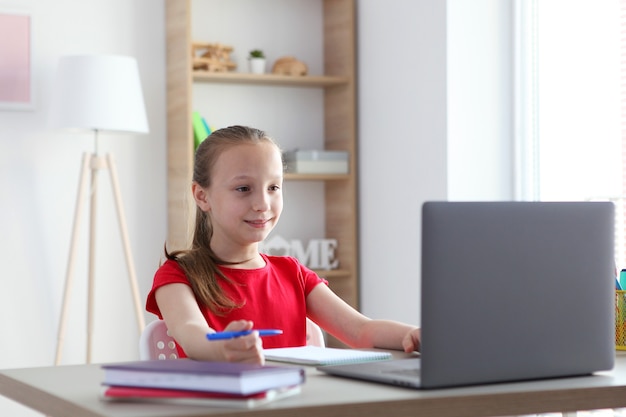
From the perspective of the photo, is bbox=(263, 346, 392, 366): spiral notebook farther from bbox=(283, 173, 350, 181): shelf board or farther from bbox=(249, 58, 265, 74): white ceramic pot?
bbox=(249, 58, 265, 74): white ceramic pot

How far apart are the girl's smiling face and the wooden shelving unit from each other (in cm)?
180

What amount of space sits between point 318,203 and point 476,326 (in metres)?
3.03

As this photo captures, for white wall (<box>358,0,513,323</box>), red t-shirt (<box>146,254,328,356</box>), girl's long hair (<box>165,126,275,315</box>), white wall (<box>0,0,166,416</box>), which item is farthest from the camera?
white wall (<box>0,0,166,416</box>)

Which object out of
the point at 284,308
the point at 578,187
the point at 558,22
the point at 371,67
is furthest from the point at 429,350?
the point at 371,67

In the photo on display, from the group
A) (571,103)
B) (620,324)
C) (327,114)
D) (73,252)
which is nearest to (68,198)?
(73,252)

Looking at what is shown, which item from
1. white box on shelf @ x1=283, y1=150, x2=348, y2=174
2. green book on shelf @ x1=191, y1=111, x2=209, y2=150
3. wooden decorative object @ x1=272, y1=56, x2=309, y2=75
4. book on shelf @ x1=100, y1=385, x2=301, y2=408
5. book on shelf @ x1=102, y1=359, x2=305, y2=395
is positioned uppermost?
wooden decorative object @ x1=272, y1=56, x2=309, y2=75

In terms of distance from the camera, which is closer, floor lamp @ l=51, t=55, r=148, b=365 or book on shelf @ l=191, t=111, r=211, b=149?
floor lamp @ l=51, t=55, r=148, b=365

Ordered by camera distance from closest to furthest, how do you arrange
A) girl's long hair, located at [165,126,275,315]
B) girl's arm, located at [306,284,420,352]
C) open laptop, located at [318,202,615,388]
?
open laptop, located at [318,202,615,388], girl's arm, located at [306,284,420,352], girl's long hair, located at [165,126,275,315]

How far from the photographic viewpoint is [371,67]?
158 inches

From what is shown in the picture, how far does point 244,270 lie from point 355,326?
255 mm

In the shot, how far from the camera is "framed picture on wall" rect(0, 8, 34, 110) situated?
145 inches

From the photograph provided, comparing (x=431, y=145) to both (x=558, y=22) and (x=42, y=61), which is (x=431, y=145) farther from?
(x=42, y=61)

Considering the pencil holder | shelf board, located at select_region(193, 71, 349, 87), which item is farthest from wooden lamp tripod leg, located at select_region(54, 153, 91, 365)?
the pencil holder

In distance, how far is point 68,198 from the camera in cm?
382
